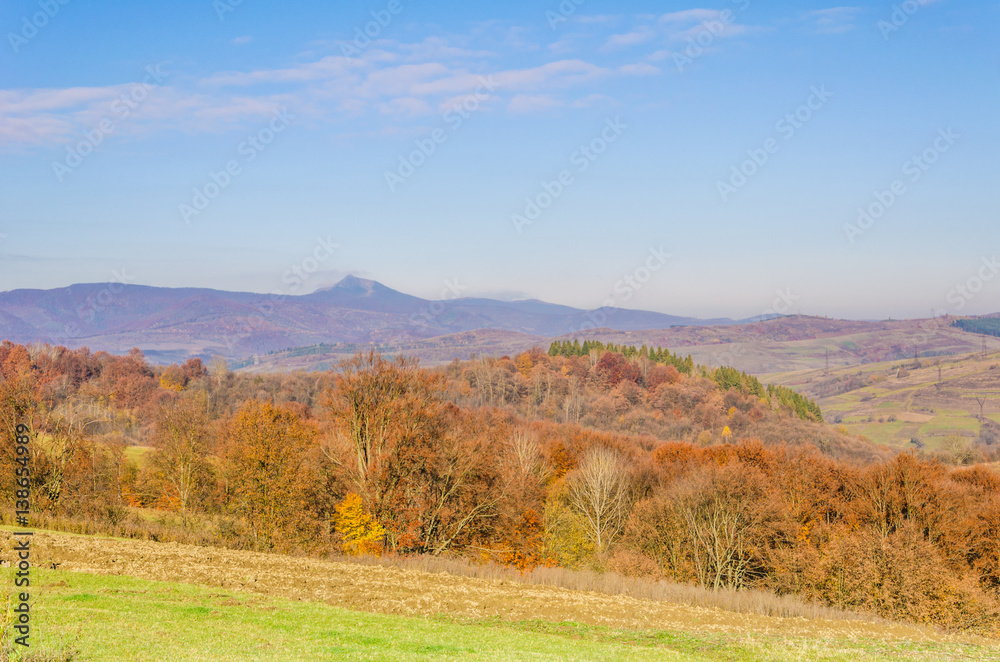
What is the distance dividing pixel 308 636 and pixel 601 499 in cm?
5018

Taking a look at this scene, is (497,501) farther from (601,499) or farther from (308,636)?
(308,636)

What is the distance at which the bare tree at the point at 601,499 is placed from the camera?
208ft

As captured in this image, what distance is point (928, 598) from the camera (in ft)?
136

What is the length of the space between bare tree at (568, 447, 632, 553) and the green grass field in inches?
1578

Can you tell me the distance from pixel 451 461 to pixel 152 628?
1248 inches

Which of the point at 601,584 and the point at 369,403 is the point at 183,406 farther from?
the point at 601,584

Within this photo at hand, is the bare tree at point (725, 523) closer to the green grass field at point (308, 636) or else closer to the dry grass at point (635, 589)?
the dry grass at point (635, 589)

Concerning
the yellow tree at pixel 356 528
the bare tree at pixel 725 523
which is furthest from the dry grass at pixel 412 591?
the bare tree at pixel 725 523

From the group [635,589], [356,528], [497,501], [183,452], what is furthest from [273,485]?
[635,589]

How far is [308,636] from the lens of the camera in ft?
59.6

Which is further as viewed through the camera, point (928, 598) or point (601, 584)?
point (928, 598)

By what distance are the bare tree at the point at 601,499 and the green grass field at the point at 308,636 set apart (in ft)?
132

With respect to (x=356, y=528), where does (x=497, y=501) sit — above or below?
above

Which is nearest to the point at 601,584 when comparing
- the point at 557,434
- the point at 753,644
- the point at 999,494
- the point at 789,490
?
the point at 753,644
